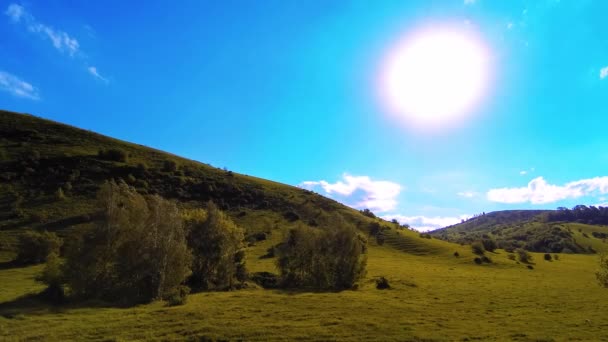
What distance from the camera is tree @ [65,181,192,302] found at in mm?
31703

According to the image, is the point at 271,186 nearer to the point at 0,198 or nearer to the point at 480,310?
the point at 0,198

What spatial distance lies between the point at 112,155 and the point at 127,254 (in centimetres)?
7240

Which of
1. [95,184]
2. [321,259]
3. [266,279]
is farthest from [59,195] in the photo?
[321,259]

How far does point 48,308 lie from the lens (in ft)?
92.4

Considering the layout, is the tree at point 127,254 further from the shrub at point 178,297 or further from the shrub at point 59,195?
the shrub at point 59,195

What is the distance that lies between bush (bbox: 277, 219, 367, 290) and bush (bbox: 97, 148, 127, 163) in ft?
216

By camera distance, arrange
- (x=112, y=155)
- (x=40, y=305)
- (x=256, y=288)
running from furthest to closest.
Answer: (x=112, y=155) < (x=256, y=288) < (x=40, y=305)

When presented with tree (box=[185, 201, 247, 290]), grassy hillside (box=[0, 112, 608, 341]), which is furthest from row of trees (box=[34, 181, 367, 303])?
grassy hillside (box=[0, 112, 608, 341])

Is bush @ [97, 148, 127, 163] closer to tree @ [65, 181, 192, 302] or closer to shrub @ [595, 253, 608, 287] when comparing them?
tree @ [65, 181, 192, 302]

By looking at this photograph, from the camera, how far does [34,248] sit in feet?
160

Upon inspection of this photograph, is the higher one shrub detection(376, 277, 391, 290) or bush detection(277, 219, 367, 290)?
bush detection(277, 219, 367, 290)

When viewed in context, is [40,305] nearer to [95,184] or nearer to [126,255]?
[126,255]

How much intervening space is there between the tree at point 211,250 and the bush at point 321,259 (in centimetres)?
844

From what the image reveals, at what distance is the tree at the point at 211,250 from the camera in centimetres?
4384
